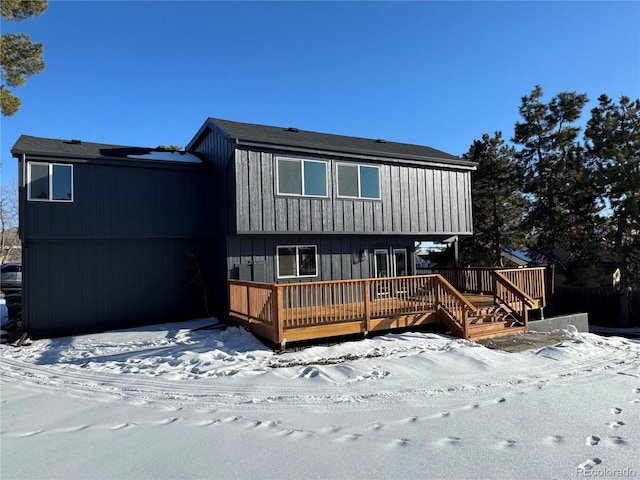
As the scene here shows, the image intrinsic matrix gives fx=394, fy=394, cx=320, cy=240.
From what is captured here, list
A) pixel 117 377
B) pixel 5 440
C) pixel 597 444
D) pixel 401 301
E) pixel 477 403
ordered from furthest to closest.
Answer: pixel 401 301
pixel 117 377
pixel 477 403
pixel 5 440
pixel 597 444

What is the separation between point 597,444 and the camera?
3.62 meters

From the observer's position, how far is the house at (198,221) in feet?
32.5

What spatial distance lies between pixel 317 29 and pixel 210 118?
5157 mm

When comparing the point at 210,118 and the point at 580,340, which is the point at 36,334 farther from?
the point at 580,340

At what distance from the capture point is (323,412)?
15.1ft

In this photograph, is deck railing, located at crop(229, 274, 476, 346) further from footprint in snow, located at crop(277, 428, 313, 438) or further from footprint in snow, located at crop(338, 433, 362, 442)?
footprint in snow, located at crop(338, 433, 362, 442)

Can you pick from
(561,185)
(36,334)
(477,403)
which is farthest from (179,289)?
(561,185)

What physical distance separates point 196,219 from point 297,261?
3271mm

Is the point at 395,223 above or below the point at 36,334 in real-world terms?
above

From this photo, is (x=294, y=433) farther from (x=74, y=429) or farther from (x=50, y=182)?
(x=50, y=182)

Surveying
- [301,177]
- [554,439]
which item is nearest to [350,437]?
[554,439]

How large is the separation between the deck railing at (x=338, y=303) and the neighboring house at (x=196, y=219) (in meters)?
1.90

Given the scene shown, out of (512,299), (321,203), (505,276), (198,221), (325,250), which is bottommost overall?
(512,299)

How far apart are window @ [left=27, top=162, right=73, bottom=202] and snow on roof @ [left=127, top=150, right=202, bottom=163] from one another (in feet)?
5.41
